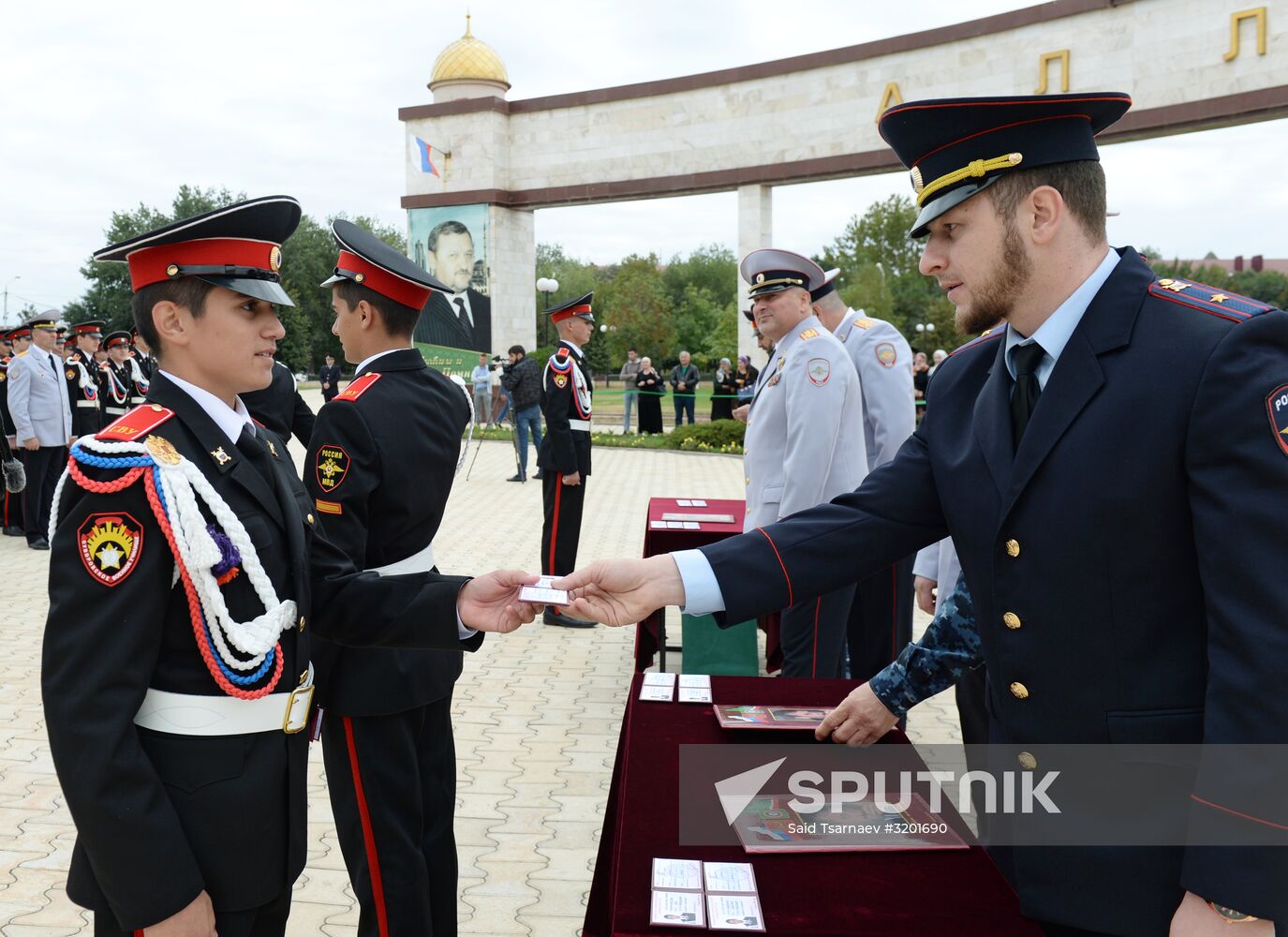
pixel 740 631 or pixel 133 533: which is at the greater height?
pixel 133 533

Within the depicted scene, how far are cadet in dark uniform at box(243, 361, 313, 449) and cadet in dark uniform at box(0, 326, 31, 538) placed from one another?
21.4ft

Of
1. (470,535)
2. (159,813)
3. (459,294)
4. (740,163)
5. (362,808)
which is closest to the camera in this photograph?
(159,813)

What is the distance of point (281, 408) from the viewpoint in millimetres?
5211

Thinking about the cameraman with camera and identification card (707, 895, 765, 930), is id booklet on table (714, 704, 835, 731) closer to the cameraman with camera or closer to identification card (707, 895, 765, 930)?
identification card (707, 895, 765, 930)

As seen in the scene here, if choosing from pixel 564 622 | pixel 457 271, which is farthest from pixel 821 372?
pixel 457 271

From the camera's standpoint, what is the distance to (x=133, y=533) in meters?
1.78

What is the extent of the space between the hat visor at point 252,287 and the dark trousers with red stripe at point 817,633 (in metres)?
3.03

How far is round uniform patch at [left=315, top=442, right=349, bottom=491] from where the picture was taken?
2723 millimetres

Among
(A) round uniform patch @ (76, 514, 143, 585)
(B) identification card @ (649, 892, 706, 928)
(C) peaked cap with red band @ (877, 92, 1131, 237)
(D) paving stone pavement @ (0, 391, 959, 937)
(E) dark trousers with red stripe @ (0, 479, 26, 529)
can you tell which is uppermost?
(C) peaked cap with red band @ (877, 92, 1131, 237)

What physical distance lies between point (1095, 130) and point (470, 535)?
958 cm

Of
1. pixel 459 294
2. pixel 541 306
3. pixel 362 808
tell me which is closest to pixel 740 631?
pixel 362 808

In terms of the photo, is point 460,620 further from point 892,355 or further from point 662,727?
point 892,355

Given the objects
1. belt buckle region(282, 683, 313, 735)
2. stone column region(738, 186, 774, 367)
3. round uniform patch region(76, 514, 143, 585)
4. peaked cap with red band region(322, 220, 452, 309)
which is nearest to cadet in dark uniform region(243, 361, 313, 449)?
peaked cap with red band region(322, 220, 452, 309)

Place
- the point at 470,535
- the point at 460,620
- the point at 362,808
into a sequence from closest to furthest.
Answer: the point at 460,620, the point at 362,808, the point at 470,535
